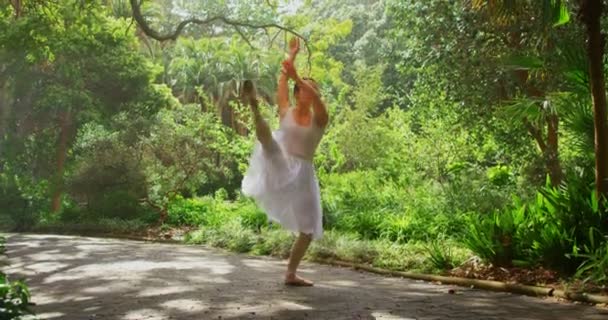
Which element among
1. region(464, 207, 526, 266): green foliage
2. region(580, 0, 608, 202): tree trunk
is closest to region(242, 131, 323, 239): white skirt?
region(464, 207, 526, 266): green foliage

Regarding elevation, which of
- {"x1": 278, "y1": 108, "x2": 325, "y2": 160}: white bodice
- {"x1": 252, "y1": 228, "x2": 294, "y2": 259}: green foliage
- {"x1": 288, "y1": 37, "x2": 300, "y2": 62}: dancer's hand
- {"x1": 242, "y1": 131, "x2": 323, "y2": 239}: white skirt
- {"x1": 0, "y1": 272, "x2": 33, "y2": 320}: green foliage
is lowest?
{"x1": 252, "y1": 228, "x2": 294, "y2": 259}: green foliage

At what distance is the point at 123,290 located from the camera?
5781 millimetres

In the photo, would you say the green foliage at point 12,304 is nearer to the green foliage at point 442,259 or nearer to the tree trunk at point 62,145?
the green foliage at point 442,259

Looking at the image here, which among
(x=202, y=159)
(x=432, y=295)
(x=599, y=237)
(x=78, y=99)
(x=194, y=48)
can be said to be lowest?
(x=432, y=295)

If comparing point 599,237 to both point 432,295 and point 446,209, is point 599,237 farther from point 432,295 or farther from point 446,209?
point 446,209

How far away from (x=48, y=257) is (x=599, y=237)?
713cm

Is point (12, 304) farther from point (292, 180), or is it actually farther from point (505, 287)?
point (505, 287)

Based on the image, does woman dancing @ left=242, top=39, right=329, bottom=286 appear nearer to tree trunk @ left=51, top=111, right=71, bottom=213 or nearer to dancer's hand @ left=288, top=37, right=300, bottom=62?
dancer's hand @ left=288, top=37, right=300, bottom=62

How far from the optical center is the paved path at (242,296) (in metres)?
4.71

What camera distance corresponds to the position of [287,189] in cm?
592

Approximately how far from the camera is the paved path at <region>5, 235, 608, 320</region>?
15.4 ft

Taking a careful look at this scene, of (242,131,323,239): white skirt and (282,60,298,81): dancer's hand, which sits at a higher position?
(282,60,298,81): dancer's hand

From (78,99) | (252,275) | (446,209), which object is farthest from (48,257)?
(78,99)

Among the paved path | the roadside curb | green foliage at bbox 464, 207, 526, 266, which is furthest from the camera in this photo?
green foliage at bbox 464, 207, 526, 266
